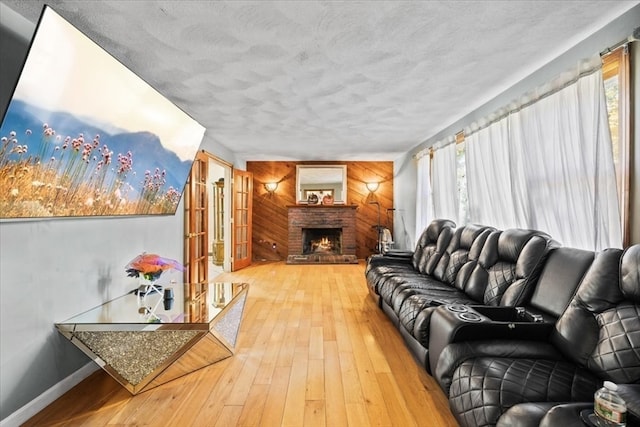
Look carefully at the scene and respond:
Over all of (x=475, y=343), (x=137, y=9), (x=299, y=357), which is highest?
(x=137, y=9)

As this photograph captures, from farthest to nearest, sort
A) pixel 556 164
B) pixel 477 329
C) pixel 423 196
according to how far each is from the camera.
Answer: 1. pixel 423 196
2. pixel 556 164
3. pixel 477 329

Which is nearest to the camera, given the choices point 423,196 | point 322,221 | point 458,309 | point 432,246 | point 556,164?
point 458,309

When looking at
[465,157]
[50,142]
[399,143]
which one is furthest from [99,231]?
[399,143]

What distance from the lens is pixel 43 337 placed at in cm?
193

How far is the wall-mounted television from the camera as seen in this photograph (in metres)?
1.57

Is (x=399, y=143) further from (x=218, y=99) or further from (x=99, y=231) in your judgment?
(x=99, y=231)

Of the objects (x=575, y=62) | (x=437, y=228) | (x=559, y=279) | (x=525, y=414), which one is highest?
(x=575, y=62)

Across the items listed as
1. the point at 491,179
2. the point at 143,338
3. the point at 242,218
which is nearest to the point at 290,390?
the point at 143,338

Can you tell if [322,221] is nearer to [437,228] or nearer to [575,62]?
[437,228]

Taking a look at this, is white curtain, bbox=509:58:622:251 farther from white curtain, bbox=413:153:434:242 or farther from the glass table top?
the glass table top

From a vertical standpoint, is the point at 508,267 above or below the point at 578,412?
above

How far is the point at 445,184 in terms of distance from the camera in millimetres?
4496

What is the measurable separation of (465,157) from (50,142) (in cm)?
379

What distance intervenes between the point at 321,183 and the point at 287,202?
899 mm
